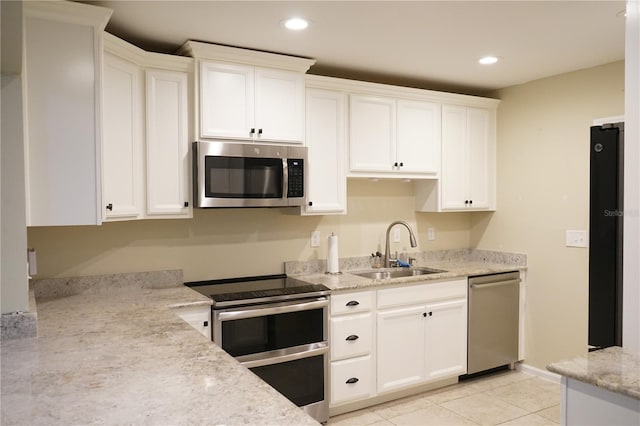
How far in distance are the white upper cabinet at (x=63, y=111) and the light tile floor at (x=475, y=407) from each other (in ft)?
6.96

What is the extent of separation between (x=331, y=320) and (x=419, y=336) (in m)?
0.81

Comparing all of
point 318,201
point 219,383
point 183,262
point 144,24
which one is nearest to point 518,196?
point 318,201

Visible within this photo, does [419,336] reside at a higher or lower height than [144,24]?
lower

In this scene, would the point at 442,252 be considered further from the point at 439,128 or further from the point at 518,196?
the point at 439,128

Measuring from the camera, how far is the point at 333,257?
12.4 feet

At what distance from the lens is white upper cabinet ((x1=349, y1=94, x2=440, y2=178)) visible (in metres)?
3.76

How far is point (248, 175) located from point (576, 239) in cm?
257

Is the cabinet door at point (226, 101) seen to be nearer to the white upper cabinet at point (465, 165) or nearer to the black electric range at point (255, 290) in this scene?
the black electric range at point (255, 290)

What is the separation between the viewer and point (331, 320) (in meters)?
3.27

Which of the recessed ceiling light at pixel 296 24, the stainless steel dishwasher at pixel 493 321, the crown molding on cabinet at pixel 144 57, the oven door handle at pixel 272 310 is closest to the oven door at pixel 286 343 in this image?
the oven door handle at pixel 272 310

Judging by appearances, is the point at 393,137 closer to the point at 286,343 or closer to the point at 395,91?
the point at 395,91

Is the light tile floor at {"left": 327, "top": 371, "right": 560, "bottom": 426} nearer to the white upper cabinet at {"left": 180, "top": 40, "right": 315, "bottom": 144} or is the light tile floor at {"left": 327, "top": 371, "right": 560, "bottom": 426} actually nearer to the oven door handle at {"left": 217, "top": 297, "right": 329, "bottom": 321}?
the oven door handle at {"left": 217, "top": 297, "right": 329, "bottom": 321}

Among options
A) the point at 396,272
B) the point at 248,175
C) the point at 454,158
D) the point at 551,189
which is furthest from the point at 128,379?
the point at 551,189

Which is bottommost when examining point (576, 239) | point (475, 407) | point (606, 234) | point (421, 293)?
point (475, 407)
